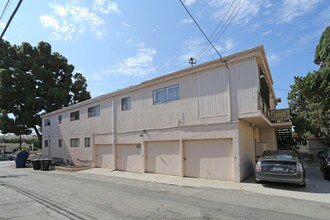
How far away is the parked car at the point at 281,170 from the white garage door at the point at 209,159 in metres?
1.99

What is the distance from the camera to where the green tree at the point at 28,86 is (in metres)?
35.3

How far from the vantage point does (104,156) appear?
65.6ft

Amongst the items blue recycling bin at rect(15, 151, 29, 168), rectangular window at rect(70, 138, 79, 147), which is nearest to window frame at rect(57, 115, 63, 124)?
rectangular window at rect(70, 138, 79, 147)

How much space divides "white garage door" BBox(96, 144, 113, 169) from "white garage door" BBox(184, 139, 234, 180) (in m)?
7.35

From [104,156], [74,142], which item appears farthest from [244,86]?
[74,142]

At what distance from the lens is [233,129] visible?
12.3 m

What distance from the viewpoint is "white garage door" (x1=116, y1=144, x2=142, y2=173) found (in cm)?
1697

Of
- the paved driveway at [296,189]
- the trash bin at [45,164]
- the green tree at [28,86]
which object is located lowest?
the trash bin at [45,164]

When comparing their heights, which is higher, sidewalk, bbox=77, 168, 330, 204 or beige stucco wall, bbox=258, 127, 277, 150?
beige stucco wall, bbox=258, 127, 277, 150

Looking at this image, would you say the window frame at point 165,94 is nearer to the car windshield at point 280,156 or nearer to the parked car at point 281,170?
the car windshield at point 280,156

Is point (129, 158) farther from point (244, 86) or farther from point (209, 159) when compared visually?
point (244, 86)

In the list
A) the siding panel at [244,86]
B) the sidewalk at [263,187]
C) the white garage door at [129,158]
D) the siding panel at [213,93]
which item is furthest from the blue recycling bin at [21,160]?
the siding panel at [244,86]

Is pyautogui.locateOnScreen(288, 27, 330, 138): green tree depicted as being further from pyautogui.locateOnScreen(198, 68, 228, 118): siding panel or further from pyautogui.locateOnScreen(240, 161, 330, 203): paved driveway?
pyautogui.locateOnScreen(240, 161, 330, 203): paved driveway

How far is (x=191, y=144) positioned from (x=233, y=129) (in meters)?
2.64
